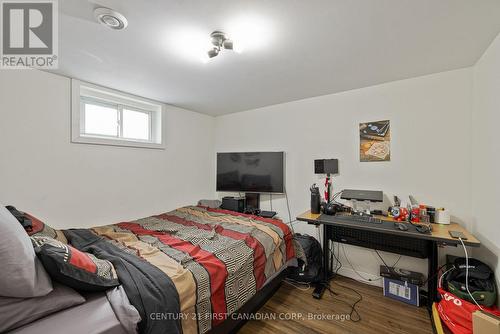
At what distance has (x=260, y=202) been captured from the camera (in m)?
3.31

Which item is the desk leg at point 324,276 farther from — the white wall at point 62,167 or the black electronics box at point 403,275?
the white wall at point 62,167

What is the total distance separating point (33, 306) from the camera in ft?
2.87

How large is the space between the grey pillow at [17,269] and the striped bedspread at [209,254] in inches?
22.9

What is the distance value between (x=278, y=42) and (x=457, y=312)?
7.96 ft

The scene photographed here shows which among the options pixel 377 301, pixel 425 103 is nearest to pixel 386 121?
pixel 425 103

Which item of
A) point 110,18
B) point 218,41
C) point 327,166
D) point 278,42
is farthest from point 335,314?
point 110,18

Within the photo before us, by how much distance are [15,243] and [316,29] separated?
2.05 m

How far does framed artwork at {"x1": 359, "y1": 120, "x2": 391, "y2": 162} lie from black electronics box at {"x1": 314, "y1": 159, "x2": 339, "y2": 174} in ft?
0.98

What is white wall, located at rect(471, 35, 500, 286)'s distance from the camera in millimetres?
1485

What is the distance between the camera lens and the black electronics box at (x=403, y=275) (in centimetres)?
196

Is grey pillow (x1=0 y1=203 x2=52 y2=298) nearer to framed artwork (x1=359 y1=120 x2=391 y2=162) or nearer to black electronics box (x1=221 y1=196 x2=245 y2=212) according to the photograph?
black electronics box (x1=221 y1=196 x2=245 y2=212)

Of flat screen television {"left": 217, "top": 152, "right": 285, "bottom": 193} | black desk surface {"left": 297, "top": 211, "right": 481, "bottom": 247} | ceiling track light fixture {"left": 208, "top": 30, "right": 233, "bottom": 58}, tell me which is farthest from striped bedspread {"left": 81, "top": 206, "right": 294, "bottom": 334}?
ceiling track light fixture {"left": 208, "top": 30, "right": 233, "bottom": 58}

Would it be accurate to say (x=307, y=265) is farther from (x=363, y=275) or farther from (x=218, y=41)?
(x=218, y=41)

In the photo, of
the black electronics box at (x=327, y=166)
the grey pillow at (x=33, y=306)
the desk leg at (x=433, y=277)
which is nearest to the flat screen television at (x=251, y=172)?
the black electronics box at (x=327, y=166)
